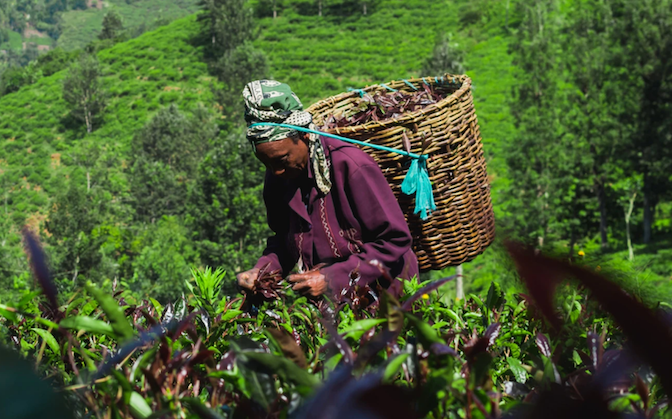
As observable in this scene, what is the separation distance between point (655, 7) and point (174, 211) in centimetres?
3182

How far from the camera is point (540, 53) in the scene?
2562 cm

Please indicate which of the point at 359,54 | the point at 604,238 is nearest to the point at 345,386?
the point at 604,238

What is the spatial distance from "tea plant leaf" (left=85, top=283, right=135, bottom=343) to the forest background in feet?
1.52

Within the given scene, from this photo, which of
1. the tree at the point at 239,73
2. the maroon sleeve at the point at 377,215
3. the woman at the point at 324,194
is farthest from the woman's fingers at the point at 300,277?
the tree at the point at 239,73

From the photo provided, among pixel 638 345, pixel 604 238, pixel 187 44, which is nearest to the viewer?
pixel 638 345

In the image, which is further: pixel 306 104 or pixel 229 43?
pixel 229 43

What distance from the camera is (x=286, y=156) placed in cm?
244

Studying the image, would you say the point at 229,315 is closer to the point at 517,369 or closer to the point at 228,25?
the point at 517,369

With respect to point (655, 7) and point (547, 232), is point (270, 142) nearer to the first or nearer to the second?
point (547, 232)

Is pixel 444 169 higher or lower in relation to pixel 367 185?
lower

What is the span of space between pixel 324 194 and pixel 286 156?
0.79 ft

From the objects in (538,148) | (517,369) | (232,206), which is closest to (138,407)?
(517,369)

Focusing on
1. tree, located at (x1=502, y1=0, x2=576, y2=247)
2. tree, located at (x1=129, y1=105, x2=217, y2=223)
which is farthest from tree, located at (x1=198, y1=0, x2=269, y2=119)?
tree, located at (x1=502, y1=0, x2=576, y2=247)

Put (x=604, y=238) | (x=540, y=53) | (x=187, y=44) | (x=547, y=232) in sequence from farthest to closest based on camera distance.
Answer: (x=187, y=44)
(x=604, y=238)
(x=547, y=232)
(x=540, y=53)
